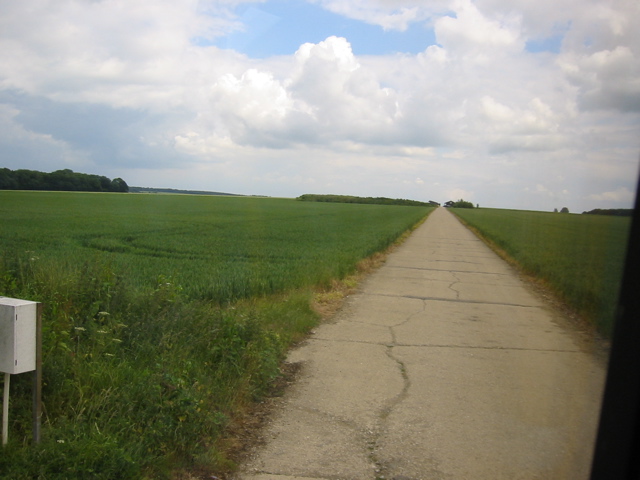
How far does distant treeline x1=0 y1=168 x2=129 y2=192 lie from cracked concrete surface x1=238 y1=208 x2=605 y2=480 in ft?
118

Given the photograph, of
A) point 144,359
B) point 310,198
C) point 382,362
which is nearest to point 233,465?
point 144,359

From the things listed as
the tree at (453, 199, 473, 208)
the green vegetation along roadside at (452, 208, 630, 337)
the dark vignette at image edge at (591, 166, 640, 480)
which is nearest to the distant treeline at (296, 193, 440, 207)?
the tree at (453, 199, 473, 208)

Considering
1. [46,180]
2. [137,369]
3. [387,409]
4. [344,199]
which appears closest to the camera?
[137,369]

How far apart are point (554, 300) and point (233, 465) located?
947 cm

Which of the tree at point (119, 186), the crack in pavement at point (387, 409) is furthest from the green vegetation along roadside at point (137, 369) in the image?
the tree at point (119, 186)

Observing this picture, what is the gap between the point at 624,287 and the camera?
307cm

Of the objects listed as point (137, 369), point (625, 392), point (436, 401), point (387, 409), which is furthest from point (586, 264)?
point (137, 369)

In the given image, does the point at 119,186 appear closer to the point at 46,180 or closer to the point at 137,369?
the point at 46,180

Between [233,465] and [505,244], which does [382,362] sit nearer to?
[233,465]

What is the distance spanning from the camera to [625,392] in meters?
2.90

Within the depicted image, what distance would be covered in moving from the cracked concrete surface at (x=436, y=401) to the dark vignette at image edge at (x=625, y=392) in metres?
0.90

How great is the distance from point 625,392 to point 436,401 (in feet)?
8.05

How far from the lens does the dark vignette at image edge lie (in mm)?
2773

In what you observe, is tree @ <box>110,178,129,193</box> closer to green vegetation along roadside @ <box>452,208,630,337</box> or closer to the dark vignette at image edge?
green vegetation along roadside @ <box>452,208,630,337</box>
